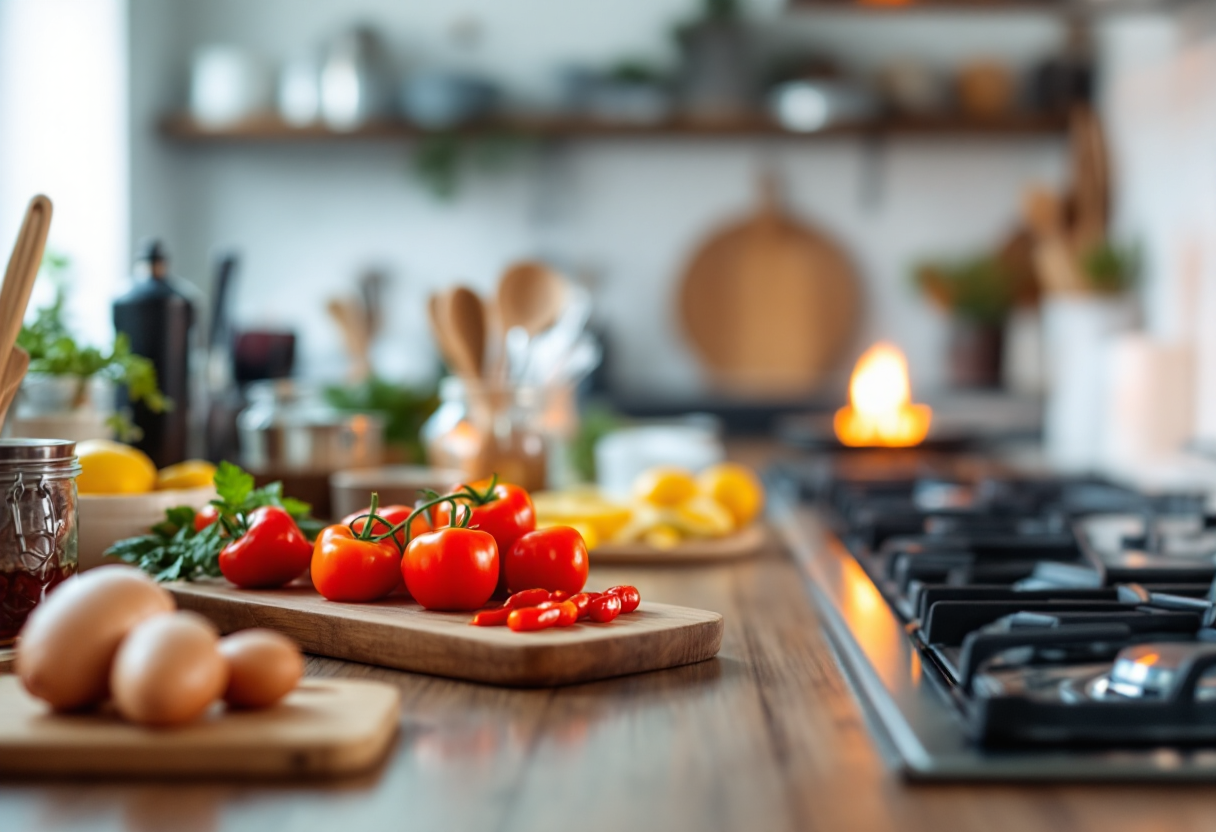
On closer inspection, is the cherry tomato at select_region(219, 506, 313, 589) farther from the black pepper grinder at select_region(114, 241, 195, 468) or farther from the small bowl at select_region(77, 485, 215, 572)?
the black pepper grinder at select_region(114, 241, 195, 468)

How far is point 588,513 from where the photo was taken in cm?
127

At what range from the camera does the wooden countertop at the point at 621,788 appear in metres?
0.51

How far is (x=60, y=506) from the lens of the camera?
0.78 m

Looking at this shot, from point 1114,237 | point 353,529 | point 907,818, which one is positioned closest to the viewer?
point 907,818

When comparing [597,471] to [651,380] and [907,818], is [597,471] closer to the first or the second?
[907,818]

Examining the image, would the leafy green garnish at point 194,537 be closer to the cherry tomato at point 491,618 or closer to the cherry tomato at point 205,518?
the cherry tomato at point 205,518

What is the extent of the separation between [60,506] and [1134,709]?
619 millimetres

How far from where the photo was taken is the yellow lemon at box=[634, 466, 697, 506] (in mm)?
1363

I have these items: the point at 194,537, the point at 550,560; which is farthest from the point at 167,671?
the point at 194,537

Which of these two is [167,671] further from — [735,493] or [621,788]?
[735,493]

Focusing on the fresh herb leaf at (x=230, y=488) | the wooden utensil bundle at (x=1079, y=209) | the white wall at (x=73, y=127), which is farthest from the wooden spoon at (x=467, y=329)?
the white wall at (x=73, y=127)

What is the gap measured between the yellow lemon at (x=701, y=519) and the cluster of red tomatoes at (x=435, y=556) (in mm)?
424

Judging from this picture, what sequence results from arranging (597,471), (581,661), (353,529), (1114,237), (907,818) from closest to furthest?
(907,818) → (581,661) → (353,529) → (597,471) → (1114,237)

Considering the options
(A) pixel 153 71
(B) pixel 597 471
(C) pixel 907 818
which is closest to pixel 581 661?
(C) pixel 907 818
